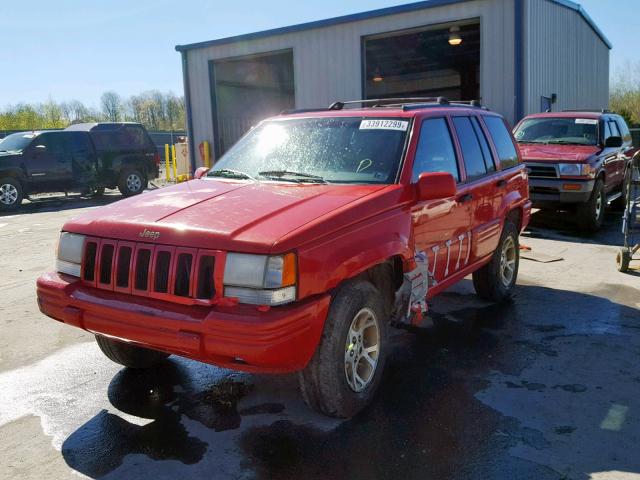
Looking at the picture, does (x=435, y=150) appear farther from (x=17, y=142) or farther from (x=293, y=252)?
(x=17, y=142)

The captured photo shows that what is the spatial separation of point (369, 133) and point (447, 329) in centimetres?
193

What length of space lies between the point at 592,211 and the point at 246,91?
1509 centimetres

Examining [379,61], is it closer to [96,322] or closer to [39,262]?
[39,262]

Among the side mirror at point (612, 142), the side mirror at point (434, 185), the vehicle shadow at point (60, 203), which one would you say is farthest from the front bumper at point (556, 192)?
the vehicle shadow at point (60, 203)

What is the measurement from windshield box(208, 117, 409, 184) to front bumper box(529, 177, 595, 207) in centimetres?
617

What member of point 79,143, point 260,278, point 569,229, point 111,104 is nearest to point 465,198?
point 260,278

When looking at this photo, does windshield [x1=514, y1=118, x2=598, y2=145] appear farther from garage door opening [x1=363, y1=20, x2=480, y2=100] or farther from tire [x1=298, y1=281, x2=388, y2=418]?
tire [x1=298, y1=281, x2=388, y2=418]

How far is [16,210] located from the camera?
1526 cm

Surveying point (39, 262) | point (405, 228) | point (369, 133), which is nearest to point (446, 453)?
point (405, 228)

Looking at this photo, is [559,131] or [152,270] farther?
[559,131]

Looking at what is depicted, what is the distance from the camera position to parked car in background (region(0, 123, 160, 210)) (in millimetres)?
15399

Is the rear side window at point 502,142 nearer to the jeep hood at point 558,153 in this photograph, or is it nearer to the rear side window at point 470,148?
the rear side window at point 470,148

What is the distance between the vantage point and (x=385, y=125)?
14.4 ft

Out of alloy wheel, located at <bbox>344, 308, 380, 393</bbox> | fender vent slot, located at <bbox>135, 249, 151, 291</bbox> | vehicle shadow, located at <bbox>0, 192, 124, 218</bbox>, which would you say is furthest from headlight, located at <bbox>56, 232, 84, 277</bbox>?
vehicle shadow, located at <bbox>0, 192, 124, 218</bbox>
